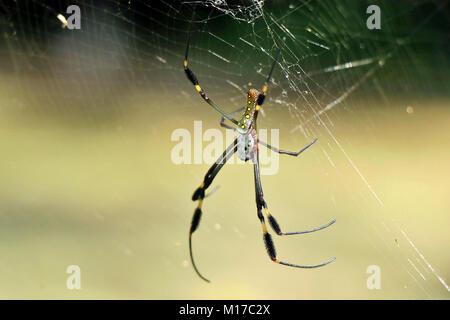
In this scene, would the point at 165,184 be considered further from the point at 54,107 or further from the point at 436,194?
the point at 436,194

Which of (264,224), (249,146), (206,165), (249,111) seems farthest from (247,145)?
(206,165)

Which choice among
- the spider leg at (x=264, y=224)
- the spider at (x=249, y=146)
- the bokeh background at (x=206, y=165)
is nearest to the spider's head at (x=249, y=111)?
the spider at (x=249, y=146)

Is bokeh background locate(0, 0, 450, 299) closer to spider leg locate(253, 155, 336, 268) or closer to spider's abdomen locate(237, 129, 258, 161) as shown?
spider's abdomen locate(237, 129, 258, 161)

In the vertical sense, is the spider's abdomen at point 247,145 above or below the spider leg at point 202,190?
above

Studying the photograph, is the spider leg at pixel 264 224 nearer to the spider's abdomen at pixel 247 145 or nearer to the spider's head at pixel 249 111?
the spider's abdomen at pixel 247 145

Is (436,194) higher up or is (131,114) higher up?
(131,114)
